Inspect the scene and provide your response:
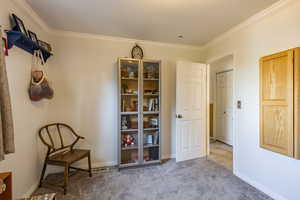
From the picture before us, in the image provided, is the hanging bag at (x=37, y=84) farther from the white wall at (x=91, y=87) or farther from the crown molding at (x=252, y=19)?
the crown molding at (x=252, y=19)

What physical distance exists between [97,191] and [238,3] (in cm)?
308

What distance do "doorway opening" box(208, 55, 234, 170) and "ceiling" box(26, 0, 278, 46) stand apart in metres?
1.84

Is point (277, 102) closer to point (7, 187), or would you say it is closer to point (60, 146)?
point (7, 187)

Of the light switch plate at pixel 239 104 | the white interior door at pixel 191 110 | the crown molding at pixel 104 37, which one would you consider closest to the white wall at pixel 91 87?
the crown molding at pixel 104 37

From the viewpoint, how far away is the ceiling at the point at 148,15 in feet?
6.43

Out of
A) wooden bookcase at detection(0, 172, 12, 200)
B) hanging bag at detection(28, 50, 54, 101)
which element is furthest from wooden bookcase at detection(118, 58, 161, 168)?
wooden bookcase at detection(0, 172, 12, 200)

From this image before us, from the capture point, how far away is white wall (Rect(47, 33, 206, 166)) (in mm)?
2768

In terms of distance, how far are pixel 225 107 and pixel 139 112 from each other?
2828 mm

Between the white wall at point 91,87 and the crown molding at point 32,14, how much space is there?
0.74 feet

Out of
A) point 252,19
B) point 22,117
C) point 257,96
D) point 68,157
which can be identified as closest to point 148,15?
point 252,19

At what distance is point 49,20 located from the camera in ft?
7.81

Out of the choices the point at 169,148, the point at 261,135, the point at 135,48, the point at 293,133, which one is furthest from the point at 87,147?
the point at 293,133

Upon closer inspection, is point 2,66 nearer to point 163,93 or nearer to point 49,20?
point 49,20

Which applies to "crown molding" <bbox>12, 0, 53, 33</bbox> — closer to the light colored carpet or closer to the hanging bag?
the hanging bag
